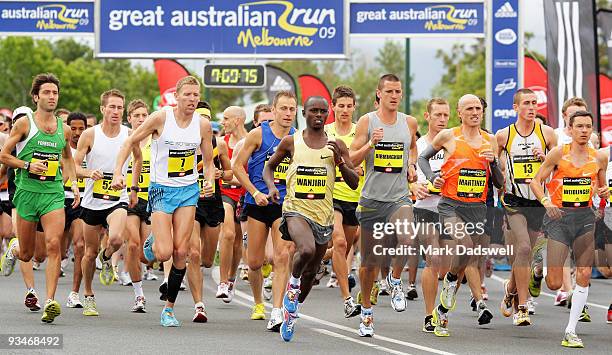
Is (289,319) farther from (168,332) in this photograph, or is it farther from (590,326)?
(590,326)

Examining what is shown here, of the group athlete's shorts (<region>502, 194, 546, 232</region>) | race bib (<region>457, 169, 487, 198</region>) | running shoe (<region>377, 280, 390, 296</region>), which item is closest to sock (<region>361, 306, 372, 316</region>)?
race bib (<region>457, 169, 487, 198</region>)

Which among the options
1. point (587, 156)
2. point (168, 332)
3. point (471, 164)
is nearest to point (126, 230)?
point (168, 332)

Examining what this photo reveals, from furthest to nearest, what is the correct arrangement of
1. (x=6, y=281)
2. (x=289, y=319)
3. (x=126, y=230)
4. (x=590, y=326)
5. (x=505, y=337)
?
(x=6, y=281) < (x=126, y=230) < (x=590, y=326) < (x=505, y=337) < (x=289, y=319)

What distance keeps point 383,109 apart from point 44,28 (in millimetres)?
16694

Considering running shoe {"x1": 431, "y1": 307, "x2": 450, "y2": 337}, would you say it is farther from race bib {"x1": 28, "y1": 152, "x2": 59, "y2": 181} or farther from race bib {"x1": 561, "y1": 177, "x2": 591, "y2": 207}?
race bib {"x1": 28, "y1": 152, "x2": 59, "y2": 181}

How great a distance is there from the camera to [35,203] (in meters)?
13.0

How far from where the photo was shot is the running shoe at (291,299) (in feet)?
37.9

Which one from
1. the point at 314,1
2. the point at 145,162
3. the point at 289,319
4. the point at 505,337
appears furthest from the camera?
the point at 314,1

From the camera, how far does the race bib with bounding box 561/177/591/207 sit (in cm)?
1258

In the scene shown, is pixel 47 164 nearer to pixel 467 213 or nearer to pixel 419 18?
pixel 467 213

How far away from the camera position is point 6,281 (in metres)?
18.0

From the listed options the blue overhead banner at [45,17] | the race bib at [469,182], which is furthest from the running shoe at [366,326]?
the blue overhead banner at [45,17]

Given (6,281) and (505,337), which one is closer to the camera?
(505,337)

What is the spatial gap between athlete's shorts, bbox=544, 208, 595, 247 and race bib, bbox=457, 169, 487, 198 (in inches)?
30.1
